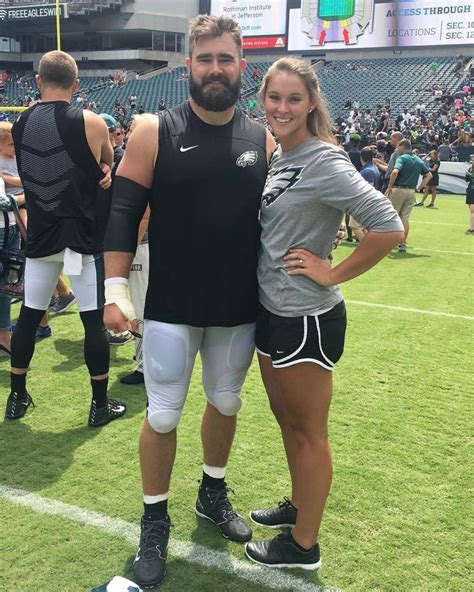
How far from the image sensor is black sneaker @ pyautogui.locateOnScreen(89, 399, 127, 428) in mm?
3656

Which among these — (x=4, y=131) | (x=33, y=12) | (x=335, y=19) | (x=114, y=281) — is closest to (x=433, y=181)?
(x=4, y=131)

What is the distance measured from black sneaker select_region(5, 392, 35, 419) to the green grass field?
0.07m

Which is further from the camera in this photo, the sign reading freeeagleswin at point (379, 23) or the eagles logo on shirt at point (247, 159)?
the sign reading freeeagleswin at point (379, 23)

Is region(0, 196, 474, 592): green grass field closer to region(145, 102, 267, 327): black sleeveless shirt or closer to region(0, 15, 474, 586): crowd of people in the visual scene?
region(0, 15, 474, 586): crowd of people

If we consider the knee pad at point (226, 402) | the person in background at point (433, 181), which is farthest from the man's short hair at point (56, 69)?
the person in background at point (433, 181)

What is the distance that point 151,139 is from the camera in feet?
7.44

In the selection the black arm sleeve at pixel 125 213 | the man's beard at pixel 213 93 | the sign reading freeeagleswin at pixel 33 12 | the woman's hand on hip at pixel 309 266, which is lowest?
the woman's hand on hip at pixel 309 266

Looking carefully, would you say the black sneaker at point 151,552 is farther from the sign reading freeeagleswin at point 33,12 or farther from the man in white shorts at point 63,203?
the sign reading freeeagleswin at point 33,12

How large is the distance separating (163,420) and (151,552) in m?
0.52

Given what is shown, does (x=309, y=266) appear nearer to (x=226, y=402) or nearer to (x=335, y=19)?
(x=226, y=402)

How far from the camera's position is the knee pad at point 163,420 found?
2.40m

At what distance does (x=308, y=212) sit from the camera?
220 centimetres

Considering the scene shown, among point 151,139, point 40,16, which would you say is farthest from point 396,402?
point 40,16

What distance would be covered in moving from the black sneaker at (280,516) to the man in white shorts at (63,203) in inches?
52.6
